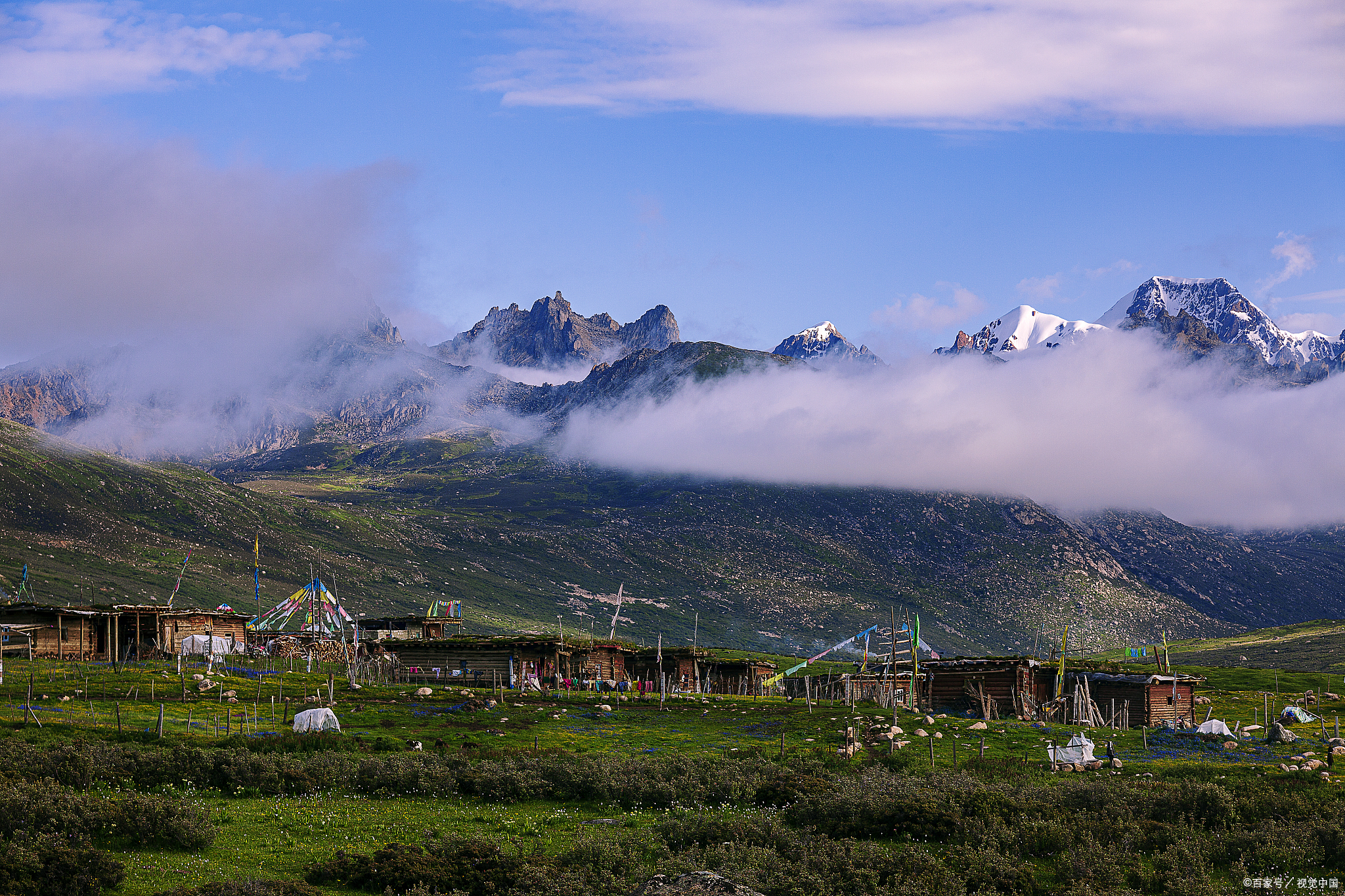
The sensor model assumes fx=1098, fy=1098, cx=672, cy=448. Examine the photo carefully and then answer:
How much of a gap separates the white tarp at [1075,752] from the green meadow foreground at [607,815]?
4.77ft

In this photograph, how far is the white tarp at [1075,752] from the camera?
50.8 metres

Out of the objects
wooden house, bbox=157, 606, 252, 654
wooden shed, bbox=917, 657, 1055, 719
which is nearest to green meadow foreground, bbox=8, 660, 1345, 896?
wooden shed, bbox=917, 657, 1055, 719

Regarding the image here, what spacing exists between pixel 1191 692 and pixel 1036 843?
66.4 meters

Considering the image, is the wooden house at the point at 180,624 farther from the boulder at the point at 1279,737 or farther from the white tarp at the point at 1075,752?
the boulder at the point at 1279,737

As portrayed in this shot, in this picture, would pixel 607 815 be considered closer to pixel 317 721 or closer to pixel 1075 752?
pixel 317 721

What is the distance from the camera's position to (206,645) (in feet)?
289

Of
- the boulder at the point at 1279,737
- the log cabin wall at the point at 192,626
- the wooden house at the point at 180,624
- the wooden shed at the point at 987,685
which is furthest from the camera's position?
the log cabin wall at the point at 192,626

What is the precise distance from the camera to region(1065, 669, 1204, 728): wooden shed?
8012 cm

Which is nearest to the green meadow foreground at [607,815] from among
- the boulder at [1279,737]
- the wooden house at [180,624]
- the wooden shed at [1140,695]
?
the boulder at [1279,737]

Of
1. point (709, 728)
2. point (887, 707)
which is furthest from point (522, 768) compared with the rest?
point (887, 707)

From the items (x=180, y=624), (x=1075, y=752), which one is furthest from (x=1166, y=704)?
(x=180, y=624)

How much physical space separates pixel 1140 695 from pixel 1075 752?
3236 cm

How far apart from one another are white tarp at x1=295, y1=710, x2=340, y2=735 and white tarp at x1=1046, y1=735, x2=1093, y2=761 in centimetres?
3445

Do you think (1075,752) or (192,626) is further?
(192,626)
